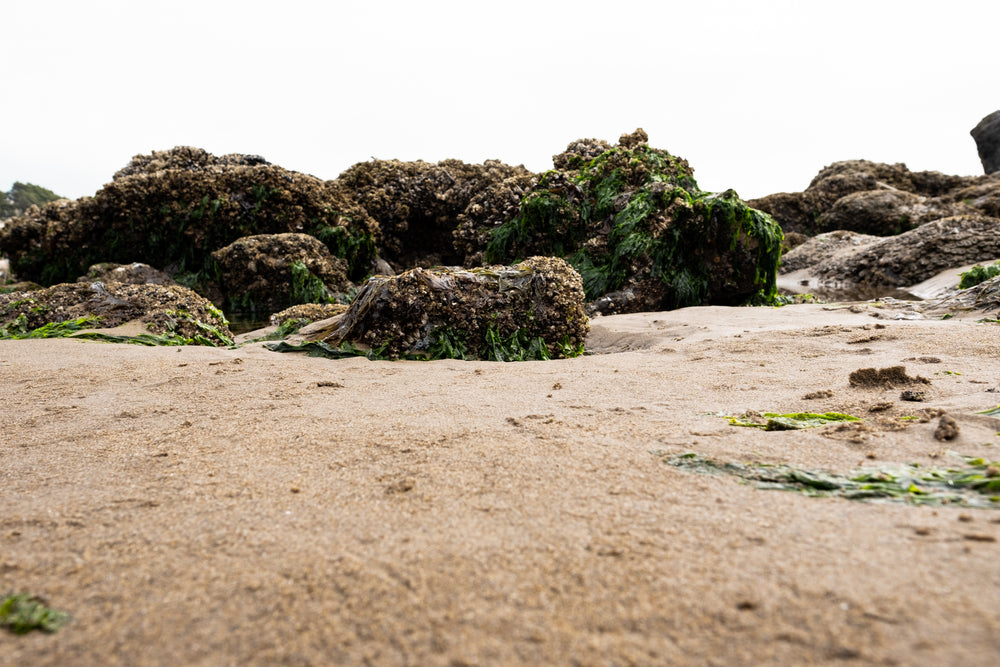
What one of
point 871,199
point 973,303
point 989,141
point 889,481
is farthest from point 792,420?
point 989,141

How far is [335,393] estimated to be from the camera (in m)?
2.78

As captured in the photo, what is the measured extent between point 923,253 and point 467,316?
9.60 m

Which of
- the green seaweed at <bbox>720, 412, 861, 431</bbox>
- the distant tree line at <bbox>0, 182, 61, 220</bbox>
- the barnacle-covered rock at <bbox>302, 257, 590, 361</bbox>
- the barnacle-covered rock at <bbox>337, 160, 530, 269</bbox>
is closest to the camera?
the green seaweed at <bbox>720, 412, 861, 431</bbox>

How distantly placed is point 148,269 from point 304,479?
9620 millimetres

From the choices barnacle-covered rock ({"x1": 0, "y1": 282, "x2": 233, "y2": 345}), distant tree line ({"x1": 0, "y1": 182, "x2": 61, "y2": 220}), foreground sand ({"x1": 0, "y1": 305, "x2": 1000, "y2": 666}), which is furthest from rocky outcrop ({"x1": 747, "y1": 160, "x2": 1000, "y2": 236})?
distant tree line ({"x1": 0, "y1": 182, "x2": 61, "y2": 220})

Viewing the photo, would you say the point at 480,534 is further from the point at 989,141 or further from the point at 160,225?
the point at 989,141

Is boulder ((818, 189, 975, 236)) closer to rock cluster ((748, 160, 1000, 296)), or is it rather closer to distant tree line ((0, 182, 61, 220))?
rock cluster ((748, 160, 1000, 296))

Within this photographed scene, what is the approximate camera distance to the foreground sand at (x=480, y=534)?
907 millimetres

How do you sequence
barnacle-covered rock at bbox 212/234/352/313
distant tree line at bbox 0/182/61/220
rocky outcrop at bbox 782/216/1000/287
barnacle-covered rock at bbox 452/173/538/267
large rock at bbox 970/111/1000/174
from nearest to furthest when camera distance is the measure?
barnacle-covered rock at bbox 212/234/352/313
barnacle-covered rock at bbox 452/173/538/267
rocky outcrop at bbox 782/216/1000/287
large rock at bbox 970/111/1000/174
distant tree line at bbox 0/182/61/220

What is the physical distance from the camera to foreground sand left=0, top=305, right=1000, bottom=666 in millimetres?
907

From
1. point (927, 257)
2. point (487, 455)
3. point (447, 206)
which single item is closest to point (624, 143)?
point (447, 206)

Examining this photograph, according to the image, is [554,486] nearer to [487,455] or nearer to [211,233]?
[487,455]

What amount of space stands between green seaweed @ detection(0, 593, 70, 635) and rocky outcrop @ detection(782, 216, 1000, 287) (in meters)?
11.8

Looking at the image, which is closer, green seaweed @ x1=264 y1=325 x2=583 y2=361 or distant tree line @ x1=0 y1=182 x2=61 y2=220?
green seaweed @ x1=264 y1=325 x2=583 y2=361
